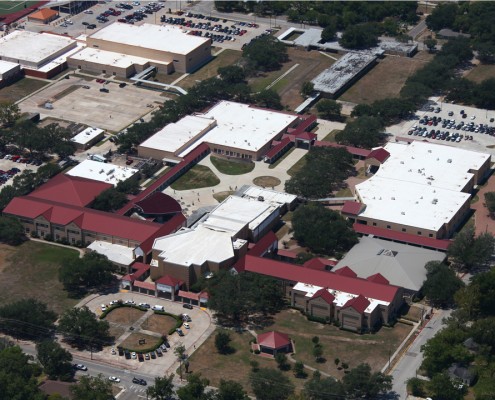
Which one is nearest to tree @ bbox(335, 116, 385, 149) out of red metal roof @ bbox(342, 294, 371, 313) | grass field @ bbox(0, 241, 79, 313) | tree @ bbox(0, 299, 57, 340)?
red metal roof @ bbox(342, 294, 371, 313)

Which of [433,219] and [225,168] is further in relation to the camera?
[225,168]

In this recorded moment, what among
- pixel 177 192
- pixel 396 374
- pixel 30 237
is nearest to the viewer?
pixel 396 374

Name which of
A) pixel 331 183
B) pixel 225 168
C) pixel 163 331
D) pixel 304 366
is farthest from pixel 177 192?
pixel 304 366

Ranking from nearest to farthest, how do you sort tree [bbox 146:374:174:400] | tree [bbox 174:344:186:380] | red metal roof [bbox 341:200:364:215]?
tree [bbox 146:374:174:400] < tree [bbox 174:344:186:380] < red metal roof [bbox 341:200:364:215]

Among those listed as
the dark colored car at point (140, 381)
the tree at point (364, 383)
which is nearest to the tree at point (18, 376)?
the dark colored car at point (140, 381)

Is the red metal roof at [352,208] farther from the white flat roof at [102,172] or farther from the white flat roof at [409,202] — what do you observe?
the white flat roof at [102,172]

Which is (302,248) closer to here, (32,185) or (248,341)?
(248,341)

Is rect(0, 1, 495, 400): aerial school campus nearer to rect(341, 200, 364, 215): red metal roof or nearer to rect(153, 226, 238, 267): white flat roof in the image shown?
rect(341, 200, 364, 215): red metal roof
